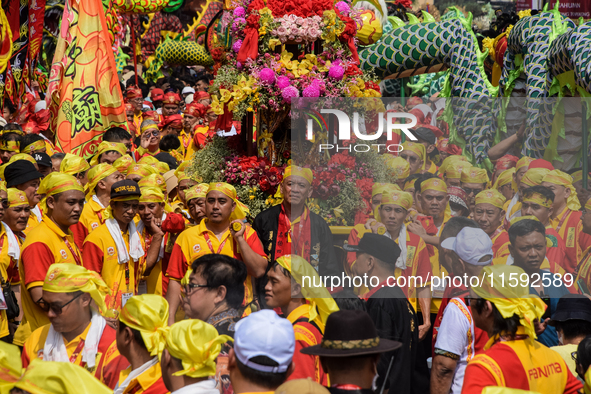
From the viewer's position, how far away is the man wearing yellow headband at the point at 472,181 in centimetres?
450

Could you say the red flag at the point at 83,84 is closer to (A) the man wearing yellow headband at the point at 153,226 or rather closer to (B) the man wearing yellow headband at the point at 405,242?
(A) the man wearing yellow headband at the point at 153,226

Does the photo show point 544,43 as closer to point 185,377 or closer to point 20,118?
point 185,377

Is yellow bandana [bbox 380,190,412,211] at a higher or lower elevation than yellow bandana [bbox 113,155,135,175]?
higher

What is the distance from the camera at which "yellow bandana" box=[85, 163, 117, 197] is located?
230 inches

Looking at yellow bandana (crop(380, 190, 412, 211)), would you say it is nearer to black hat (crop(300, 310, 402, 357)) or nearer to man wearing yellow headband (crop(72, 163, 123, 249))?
black hat (crop(300, 310, 402, 357))

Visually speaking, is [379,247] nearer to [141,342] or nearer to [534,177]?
[534,177]

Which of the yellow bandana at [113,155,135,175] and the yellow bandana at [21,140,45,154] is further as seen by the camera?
the yellow bandana at [21,140,45,154]

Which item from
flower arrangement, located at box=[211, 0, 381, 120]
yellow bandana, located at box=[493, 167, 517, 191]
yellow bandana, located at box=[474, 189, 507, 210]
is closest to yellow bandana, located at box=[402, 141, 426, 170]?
yellow bandana, located at box=[474, 189, 507, 210]

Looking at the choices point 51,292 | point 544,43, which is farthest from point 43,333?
point 544,43

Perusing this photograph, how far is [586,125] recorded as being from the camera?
4824 mm

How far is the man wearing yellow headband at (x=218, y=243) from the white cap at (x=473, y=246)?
5.19 feet

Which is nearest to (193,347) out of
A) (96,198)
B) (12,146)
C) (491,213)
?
(491,213)

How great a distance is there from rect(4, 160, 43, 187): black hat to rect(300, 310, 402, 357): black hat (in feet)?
13.2

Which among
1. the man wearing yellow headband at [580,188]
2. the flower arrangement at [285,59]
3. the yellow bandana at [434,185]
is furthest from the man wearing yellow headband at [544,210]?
the flower arrangement at [285,59]
